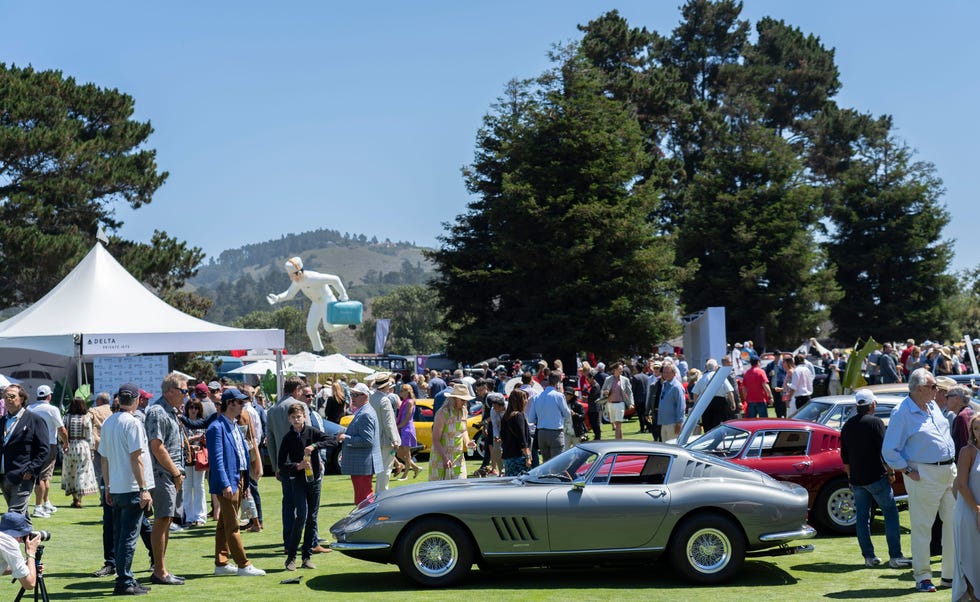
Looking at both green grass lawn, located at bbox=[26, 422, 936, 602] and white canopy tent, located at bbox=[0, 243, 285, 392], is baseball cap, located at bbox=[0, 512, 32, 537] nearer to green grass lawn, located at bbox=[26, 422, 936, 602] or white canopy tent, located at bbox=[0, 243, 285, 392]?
green grass lawn, located at bbox=[26, 422, 936, 602]

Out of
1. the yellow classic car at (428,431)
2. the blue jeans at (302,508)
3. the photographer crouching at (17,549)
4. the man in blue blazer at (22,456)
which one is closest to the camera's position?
the photographer crouching at (17,549)

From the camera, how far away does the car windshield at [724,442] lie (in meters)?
12.6

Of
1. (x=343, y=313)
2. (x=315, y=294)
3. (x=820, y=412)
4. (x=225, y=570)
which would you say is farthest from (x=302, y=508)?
(x=315, y=294)

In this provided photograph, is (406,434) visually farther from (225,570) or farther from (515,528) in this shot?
(515,528)

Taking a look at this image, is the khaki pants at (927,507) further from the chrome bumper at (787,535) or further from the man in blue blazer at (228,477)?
the man in blue blazer at (228,477)

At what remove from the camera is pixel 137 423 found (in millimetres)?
9523

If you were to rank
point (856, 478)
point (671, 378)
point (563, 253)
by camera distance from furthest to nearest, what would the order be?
point (563, 253), point (671, 378), point (856, 478)

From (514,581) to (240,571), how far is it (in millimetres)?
2726

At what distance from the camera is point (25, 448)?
11.5m

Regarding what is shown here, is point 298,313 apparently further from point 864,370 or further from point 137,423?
point 137,423

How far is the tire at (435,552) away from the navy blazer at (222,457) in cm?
175

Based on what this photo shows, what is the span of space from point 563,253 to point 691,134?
24.4 metres

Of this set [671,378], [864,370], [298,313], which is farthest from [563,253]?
[298,313]

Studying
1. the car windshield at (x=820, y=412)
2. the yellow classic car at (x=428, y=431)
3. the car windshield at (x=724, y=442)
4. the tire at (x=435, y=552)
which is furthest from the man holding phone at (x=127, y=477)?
the yellow classic car at (x=428, y=431)
